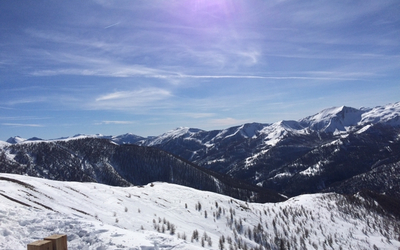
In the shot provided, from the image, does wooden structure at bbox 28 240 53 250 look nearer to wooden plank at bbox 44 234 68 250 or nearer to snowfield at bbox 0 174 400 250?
wooden plank at bbox 44 234 68 250

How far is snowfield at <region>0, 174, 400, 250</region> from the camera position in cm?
937

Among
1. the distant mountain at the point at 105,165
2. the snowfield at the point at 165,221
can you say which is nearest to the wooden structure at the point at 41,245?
the snowfield at the point at 165,221

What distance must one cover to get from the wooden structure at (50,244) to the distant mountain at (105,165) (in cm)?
14118

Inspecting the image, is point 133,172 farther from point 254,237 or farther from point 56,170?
point 254,237

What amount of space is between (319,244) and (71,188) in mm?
24794

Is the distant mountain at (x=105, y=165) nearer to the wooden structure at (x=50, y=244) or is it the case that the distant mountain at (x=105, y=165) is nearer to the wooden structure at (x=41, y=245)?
the wooden structure at (x=50, y=244)

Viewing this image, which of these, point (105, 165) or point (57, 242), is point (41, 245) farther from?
point (105, 165)

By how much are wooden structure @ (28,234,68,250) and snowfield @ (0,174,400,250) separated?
9.56ft

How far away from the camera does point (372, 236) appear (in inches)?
1334

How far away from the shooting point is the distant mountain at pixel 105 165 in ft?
469

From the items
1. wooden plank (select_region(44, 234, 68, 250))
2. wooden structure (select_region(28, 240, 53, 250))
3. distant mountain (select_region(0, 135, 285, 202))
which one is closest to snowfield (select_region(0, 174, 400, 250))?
wooden plank (select_region(44, 234, 68, 250))

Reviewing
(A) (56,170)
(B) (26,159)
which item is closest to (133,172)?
(A) (56,170)

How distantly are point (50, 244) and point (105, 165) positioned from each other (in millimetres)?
167453

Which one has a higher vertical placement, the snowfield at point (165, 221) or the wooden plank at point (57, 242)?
the wooden plank at point (57, 242)
